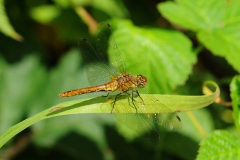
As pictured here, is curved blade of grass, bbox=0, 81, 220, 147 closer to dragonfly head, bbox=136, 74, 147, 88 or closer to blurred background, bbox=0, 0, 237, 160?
dragonfly head, bbox=136, 74, 147, 88

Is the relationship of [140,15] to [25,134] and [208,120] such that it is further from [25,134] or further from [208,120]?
[25,134]

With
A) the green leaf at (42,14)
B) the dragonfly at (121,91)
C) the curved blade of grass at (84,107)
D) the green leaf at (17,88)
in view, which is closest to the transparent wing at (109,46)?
the dragonfly at (121,91)

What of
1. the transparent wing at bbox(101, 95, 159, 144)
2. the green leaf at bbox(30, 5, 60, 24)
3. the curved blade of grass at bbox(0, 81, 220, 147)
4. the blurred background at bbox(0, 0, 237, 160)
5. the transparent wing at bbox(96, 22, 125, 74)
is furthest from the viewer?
the green leaf at bbox(30, 5, 60, 24)

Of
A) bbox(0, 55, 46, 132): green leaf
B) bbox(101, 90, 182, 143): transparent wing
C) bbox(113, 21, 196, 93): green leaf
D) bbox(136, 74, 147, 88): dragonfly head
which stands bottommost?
bbox(101, 90, 182, 143): transparent wing

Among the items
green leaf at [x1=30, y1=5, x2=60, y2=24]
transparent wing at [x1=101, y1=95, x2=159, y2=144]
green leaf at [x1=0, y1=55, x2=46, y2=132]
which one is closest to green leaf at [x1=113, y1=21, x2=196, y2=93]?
transparent wing at [x1=101, y1=95, x2=159, y2=144]

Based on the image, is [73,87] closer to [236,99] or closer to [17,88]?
[17,88]
